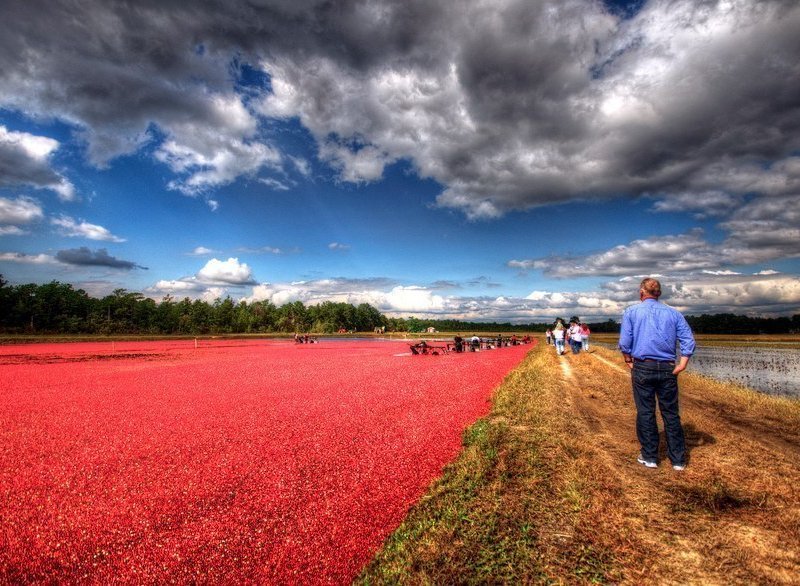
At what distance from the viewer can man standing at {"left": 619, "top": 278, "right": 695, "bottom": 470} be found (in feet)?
16.5

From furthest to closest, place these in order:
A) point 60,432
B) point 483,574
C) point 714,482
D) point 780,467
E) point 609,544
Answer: point 60,432, point 780,467, point 714,482, point 609,544, point 483,574

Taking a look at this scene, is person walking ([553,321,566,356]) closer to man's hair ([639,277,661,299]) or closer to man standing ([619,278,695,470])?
man's hair ([639,277,661,299])

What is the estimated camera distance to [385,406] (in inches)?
415

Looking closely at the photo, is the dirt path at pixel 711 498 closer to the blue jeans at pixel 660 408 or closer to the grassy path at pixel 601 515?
the grassy path at pixel 601 515

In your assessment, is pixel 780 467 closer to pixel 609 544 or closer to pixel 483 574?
pixel 609 544

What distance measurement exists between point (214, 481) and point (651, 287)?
719 centimetres

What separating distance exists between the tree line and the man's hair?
112989 millimetres

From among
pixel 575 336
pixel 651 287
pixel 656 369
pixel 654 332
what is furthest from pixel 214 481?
pixel 575 336

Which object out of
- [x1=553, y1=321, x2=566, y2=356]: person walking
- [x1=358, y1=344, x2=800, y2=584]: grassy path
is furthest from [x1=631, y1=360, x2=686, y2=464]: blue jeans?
[x1=553, y1=321, x2=566, y2=356]: person walking

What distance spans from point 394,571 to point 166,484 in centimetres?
408

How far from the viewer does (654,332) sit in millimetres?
5160

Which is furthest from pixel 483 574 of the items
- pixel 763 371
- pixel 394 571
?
pixel 763 371

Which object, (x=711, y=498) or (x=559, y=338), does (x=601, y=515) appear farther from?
(x=559, y=338)

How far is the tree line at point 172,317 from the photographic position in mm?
90000
